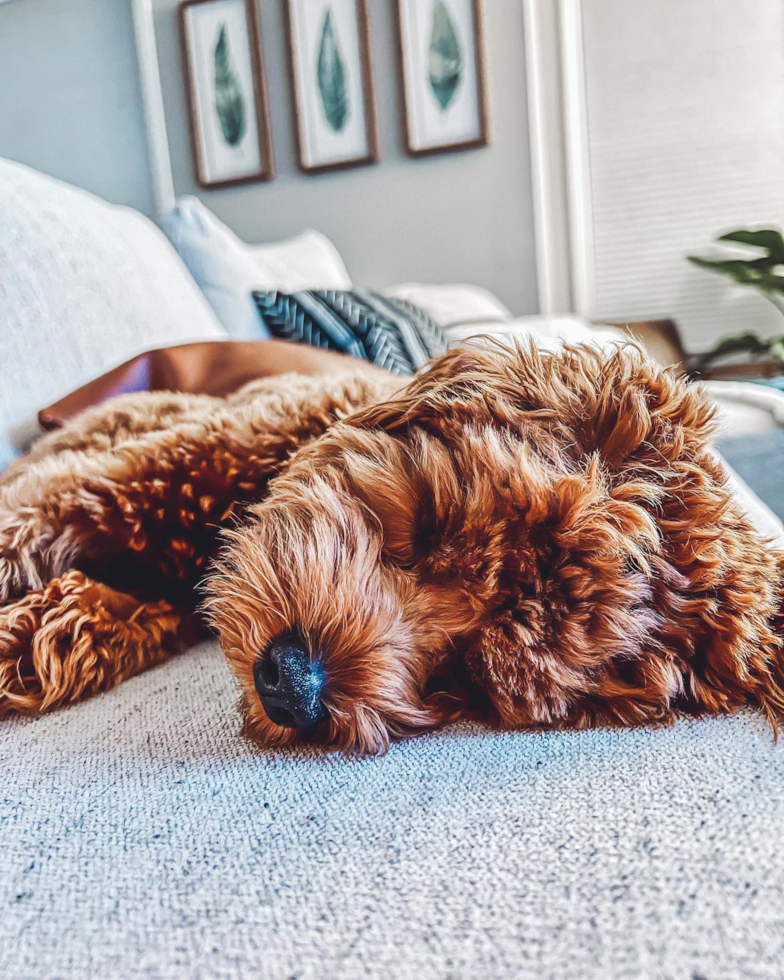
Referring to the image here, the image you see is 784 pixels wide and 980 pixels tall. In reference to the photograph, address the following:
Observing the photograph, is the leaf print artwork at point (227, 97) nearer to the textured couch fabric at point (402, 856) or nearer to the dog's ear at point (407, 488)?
the dog's ear at point (407, 488)

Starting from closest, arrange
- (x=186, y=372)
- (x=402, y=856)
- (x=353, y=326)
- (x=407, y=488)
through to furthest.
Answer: (x=402, y=856) < (x=407, y=488) < (x=186, y=372) < (x=353, y=326)

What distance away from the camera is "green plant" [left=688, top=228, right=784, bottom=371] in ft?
12.0

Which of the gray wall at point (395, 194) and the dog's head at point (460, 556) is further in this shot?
the gray wall at point (395, 194)


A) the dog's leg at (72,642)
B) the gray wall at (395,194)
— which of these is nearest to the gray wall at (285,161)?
the gray wall at (395,194)

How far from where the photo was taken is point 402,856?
542 mm

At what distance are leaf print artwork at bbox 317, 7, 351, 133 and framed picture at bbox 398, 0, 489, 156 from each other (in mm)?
331

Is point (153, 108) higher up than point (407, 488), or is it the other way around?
point (153, 108)

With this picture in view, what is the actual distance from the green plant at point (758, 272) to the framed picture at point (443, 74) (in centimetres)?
140

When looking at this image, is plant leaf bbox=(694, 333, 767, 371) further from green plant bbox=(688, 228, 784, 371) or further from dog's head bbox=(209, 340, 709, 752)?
dog's head bbox=(209, 340, 709, 752)

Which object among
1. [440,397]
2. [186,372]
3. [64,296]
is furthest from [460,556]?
[64,296]

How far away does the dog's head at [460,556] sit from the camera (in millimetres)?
754

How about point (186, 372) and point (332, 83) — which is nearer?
point (186, 372)

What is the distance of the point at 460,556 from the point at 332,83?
12.7 feet

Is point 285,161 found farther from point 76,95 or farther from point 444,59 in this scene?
point 76,95
